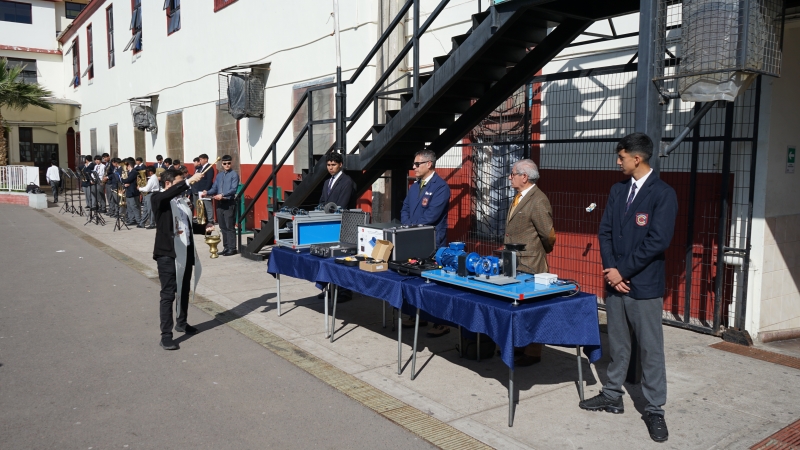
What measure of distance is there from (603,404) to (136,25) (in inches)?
885

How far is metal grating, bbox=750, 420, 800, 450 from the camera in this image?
417cm

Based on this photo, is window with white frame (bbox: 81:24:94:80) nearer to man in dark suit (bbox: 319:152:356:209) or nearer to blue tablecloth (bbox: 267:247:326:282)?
man in dark suit (bbox: 319:152:356:209)

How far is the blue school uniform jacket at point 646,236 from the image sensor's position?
4.23 m

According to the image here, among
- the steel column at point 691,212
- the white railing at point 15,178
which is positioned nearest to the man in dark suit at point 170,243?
the steel column at point 691,212

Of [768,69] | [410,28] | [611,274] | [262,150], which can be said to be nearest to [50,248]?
[262,150]

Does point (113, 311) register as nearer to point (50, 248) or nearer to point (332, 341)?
point (332, 341)

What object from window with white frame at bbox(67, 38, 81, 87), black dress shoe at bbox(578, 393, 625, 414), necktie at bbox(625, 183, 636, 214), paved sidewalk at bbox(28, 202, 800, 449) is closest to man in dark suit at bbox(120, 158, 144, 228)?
paved sidewalk at bbox(28, 202, 800, 449)

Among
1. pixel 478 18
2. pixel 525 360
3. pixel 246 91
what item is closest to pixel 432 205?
pixel 525 360

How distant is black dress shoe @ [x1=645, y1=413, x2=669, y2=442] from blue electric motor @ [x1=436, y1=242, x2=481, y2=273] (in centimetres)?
164

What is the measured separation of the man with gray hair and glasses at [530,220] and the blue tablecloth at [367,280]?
1010 mm

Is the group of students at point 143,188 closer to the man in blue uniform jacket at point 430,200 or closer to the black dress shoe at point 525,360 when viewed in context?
the man in blue uniform jacket at point 430,200

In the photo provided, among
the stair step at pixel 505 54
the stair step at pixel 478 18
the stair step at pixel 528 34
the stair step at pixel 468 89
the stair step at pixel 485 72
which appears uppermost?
the stair step at pixel 478 18

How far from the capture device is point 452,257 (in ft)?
17.1

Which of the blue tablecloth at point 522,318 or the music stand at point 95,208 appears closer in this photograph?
the blue tablecloth at point 522,318
